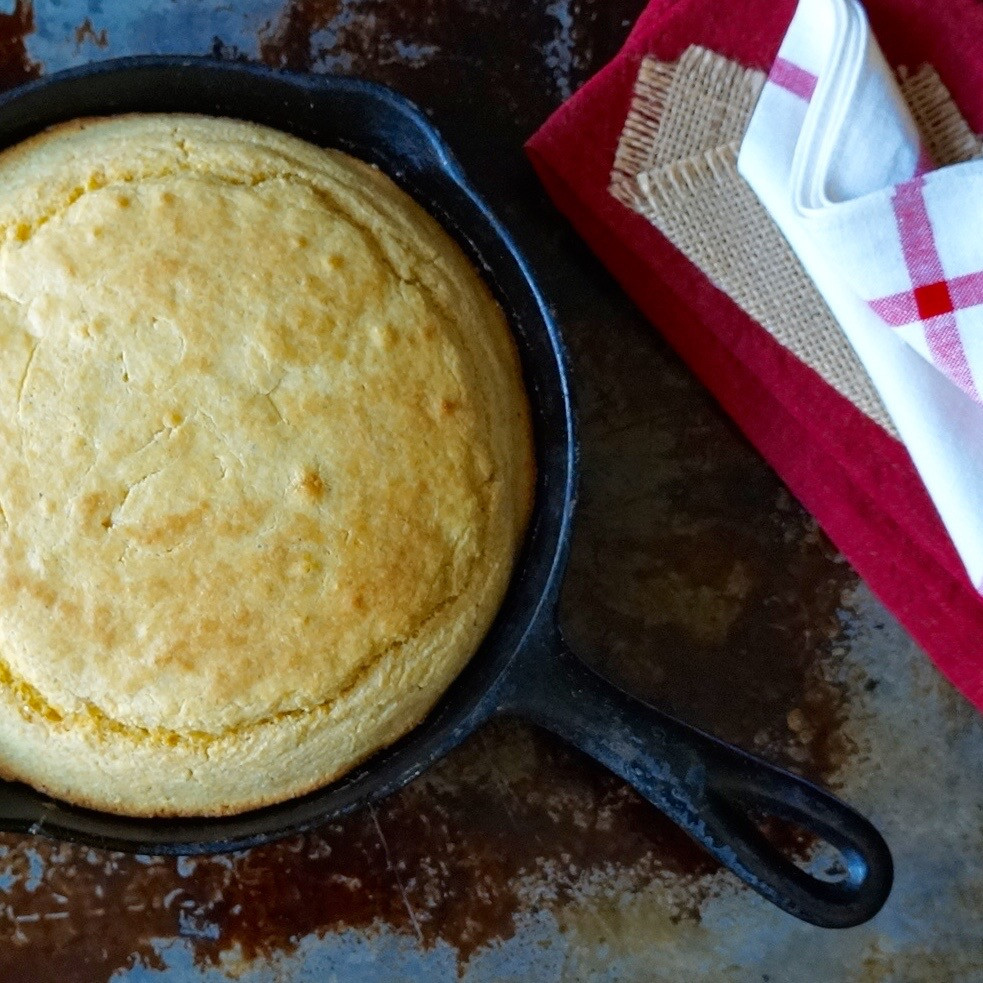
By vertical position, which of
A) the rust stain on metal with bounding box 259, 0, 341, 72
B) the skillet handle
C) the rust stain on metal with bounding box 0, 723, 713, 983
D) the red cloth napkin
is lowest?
the rust stain on metal with bounding box 0, 723, 713, 983

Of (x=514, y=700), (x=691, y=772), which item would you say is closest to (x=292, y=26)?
(x=514, y=700)

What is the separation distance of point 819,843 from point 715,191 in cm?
86

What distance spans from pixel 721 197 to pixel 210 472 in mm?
688

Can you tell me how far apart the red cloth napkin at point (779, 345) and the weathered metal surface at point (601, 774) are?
0.04 metres

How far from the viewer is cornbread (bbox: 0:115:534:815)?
1.06 meters

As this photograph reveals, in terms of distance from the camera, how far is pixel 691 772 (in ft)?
3.80

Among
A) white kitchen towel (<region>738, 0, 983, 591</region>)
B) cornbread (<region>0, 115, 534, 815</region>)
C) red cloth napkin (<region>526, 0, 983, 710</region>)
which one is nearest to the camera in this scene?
cornbread (<region>0, 115, 534, 815</region>)

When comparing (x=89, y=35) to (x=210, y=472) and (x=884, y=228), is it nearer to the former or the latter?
(x=210, y=472)

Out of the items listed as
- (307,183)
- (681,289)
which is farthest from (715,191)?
(307,183)

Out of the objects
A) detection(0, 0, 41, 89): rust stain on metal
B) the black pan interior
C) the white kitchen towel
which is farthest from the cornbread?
the white kitchen towel

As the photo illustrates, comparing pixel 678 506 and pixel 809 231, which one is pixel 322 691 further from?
pixel 809 231

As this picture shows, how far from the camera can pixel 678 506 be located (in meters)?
1.46

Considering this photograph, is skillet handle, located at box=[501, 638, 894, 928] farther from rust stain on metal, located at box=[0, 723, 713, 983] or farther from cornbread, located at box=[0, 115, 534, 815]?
rust stain on metal, located at box=[0, 723, 713, 983]

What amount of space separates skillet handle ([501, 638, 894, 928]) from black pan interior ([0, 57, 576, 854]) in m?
0.05
